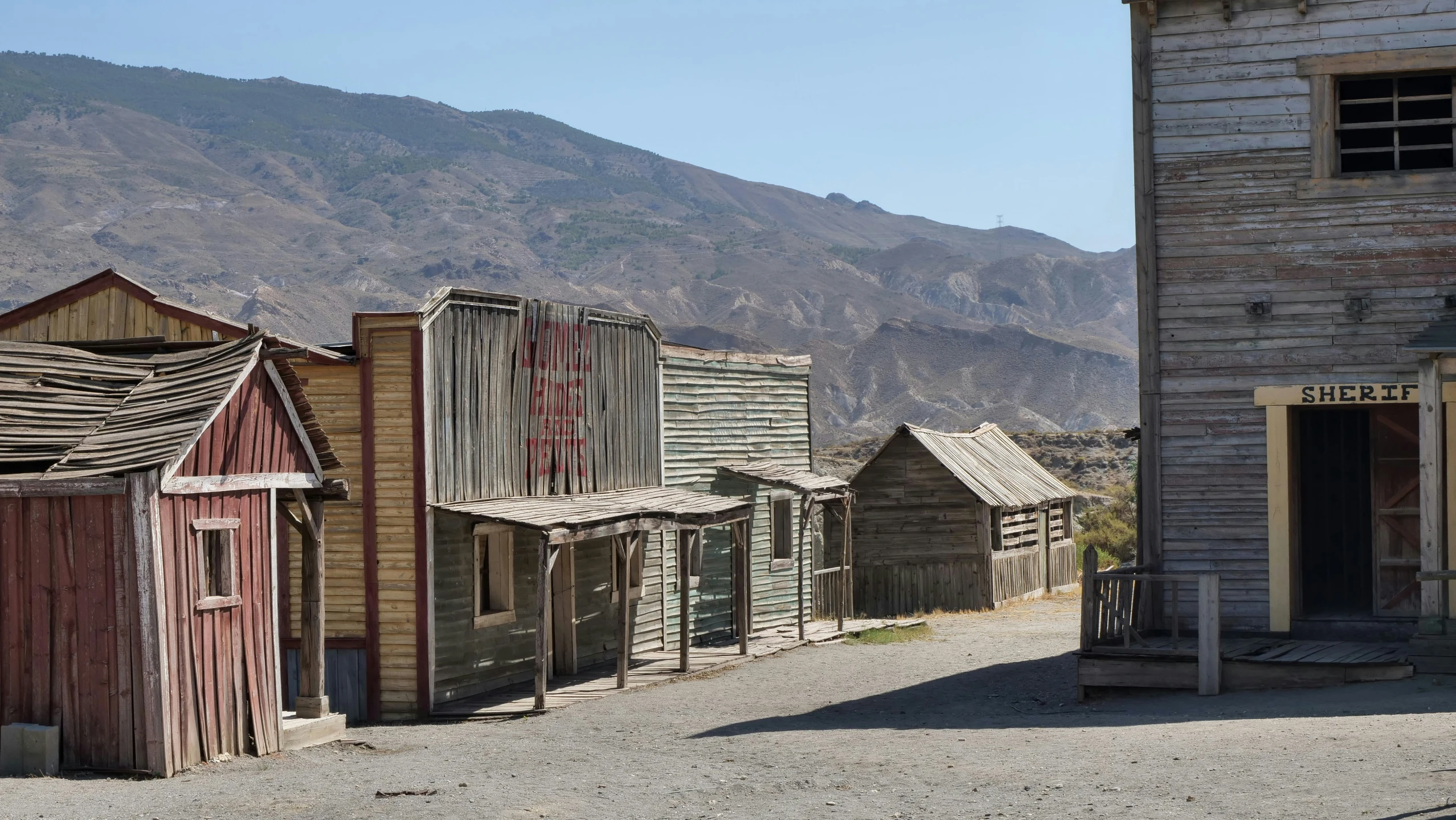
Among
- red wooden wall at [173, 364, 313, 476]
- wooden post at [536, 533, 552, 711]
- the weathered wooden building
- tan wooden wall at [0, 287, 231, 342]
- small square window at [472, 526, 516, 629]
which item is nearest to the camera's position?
red wooden wall at [173, 364, 313, 476]

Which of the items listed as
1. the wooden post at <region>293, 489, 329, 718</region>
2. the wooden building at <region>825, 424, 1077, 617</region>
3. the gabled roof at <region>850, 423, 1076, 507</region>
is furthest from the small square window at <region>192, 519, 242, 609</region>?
the wooden building at <region>825, 424, 1077, 617</region>

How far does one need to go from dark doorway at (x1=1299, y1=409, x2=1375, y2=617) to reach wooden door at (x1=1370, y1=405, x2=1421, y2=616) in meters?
2.46

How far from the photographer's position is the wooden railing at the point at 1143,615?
1464 cm

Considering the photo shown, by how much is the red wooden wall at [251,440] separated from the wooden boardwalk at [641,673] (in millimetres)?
3803

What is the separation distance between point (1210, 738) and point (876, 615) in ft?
56.8

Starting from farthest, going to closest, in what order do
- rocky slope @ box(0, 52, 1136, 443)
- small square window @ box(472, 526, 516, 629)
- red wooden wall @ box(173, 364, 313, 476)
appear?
1. rocky slope @ box(0, 52, 1136, 443)
2. small square window @ box(472, 526, 516, 629)
3. red wooden wall @ box(173, 364, 313, 476)

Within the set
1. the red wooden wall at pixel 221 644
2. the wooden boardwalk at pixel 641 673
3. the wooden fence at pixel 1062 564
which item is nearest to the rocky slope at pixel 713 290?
the wooden fence at pixel 1062 564

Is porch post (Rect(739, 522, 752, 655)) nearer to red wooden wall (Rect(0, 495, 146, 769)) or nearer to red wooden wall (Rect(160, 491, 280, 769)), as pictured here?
red wooden wall (Rect(160, 491, 280, 769))

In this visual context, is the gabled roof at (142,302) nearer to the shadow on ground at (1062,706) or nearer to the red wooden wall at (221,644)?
the red wooden wall at (221,644)

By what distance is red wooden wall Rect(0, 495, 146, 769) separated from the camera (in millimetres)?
12414

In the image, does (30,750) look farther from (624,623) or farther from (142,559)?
(624,623)

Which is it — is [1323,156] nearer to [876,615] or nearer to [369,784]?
[369,784]

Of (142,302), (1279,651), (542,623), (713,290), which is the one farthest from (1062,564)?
(713,290)

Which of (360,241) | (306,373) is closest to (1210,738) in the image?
(306,373)
